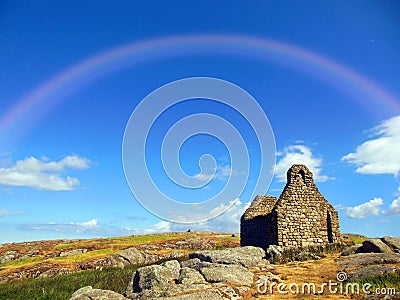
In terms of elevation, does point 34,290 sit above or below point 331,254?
below

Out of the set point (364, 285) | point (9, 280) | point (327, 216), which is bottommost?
point (9, 280)

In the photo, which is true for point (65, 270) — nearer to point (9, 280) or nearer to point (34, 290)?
→ point (9, 280)

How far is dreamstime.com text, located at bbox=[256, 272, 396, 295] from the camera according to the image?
37.6ft

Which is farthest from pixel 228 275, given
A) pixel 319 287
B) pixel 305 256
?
pixel 305 256

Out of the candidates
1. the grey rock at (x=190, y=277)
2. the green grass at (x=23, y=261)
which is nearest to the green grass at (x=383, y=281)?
the grey rock at (x=190, y=277)

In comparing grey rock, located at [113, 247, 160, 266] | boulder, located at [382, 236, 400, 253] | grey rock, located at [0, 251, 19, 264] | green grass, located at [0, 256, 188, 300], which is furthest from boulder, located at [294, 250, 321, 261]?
grey rock, located at [0, 251, 19, 264]

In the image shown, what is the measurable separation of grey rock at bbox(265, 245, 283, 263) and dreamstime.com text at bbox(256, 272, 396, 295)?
4725 millimetres

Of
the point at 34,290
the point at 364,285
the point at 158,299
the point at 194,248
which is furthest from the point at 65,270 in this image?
the point at 364,285

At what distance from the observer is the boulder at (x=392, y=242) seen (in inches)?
703

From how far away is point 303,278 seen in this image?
563 inches

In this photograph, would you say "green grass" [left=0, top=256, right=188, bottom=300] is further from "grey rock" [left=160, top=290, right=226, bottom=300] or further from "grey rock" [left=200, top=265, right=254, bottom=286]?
"grey rock" [left=160, top=290, right=226, bottom=300]

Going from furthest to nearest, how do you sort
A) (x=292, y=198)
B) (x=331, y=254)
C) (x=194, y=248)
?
(x=194, y=248), (x=292, y=198), (x=331, y=254)

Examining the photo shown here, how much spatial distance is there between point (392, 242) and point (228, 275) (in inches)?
443

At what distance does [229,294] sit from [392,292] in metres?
5.77
